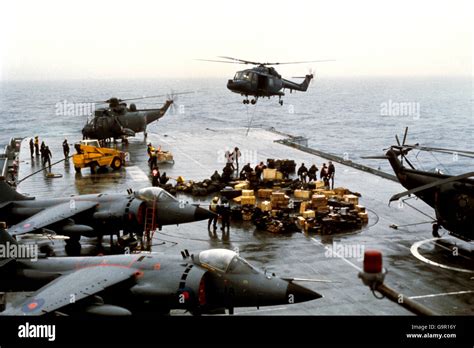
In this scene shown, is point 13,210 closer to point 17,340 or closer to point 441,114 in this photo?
point 17,340

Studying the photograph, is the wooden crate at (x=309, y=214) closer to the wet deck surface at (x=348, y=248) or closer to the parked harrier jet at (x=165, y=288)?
the wet deck surface at (x=348, y=248)

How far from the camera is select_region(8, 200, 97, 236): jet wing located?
25744mm

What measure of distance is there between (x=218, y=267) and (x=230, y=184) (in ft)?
77.3

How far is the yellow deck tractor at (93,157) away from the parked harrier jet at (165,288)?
30.4 meters

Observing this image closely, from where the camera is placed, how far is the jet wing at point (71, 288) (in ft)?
55.8

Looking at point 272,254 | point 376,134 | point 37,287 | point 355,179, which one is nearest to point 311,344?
point 37,287

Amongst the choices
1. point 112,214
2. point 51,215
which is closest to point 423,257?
point 112,214

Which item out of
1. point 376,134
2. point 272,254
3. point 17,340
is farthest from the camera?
point 376,134

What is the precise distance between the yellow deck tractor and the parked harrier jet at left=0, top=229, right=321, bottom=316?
3041 cm

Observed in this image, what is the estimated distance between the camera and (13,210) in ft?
92.2

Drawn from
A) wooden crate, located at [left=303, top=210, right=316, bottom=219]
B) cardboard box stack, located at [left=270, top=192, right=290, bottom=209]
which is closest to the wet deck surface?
wooden crate, located at [left=303, top=210, right=316, bottom=219]

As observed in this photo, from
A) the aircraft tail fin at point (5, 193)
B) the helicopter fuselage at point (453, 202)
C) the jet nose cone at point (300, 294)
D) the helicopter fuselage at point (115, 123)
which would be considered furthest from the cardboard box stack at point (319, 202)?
the helicopter fuselage at point (115, 123)

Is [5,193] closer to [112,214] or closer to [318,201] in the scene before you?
[112,214]

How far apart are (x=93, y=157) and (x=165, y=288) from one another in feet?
107
